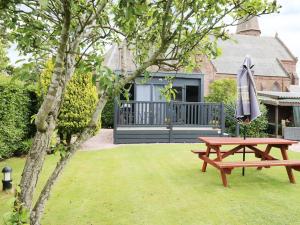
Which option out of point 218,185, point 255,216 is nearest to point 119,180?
point 218,185

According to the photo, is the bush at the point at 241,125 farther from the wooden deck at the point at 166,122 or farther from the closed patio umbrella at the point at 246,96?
the closed patio umbrella at the point at 246,96

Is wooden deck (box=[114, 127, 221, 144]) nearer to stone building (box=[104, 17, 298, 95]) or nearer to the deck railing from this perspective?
the deck railing

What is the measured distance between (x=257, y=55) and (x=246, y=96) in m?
36.0

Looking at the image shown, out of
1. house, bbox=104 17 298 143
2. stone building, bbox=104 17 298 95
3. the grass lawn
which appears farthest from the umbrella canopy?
stone building, bbox=104 17 298 95

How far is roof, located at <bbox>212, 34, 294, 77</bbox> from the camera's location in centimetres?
3903

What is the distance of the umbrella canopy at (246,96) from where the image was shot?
7859 mm

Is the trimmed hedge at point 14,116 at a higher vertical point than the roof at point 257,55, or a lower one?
lower

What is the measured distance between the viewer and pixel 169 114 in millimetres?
14711

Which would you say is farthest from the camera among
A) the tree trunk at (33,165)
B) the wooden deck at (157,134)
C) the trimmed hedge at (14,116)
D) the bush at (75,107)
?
the wooden deck at (157,134)

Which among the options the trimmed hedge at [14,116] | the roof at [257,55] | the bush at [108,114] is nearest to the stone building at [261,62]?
the roof at [257,55]

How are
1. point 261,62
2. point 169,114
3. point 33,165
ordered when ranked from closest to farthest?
point 33,165 < point 169,114 < point 261,62

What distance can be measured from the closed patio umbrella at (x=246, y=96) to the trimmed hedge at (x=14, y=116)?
5.87 meters

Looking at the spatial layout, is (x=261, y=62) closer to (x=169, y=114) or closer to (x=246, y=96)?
(x=169, y=114)

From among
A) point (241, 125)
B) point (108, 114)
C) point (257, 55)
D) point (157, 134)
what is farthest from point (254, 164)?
point (257, 55)
